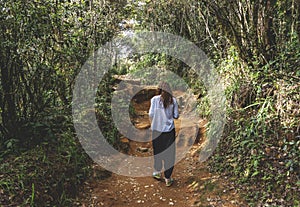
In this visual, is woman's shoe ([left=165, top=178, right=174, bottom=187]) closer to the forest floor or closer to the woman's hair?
the forest floor

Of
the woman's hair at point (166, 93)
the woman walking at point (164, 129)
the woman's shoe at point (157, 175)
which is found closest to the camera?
the woman's hair at point (166, 93)

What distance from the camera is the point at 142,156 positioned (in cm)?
660

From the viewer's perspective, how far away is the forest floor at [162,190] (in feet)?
13.9

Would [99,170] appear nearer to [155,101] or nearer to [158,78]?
[155,101]

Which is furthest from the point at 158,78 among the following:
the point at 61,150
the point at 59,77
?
the point at 61,150

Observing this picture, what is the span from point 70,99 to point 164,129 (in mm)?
2741

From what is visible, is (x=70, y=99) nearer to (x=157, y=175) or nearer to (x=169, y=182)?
(x=157, y=175)

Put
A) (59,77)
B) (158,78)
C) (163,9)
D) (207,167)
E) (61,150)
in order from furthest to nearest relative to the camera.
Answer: (158,78) < (163,9) < (59,77) < (207,167) < (61,150)

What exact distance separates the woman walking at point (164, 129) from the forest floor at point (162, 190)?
0.28m

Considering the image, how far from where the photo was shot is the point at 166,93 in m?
4.76

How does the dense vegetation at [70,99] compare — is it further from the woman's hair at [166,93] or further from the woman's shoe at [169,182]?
the woman's hair at [166,93]

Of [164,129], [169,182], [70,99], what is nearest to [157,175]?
[169,182]

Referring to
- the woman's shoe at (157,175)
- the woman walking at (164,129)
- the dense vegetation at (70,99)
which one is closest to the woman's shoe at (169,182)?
the woman walking at (164,129)

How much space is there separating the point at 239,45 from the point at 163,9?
19.9ft
